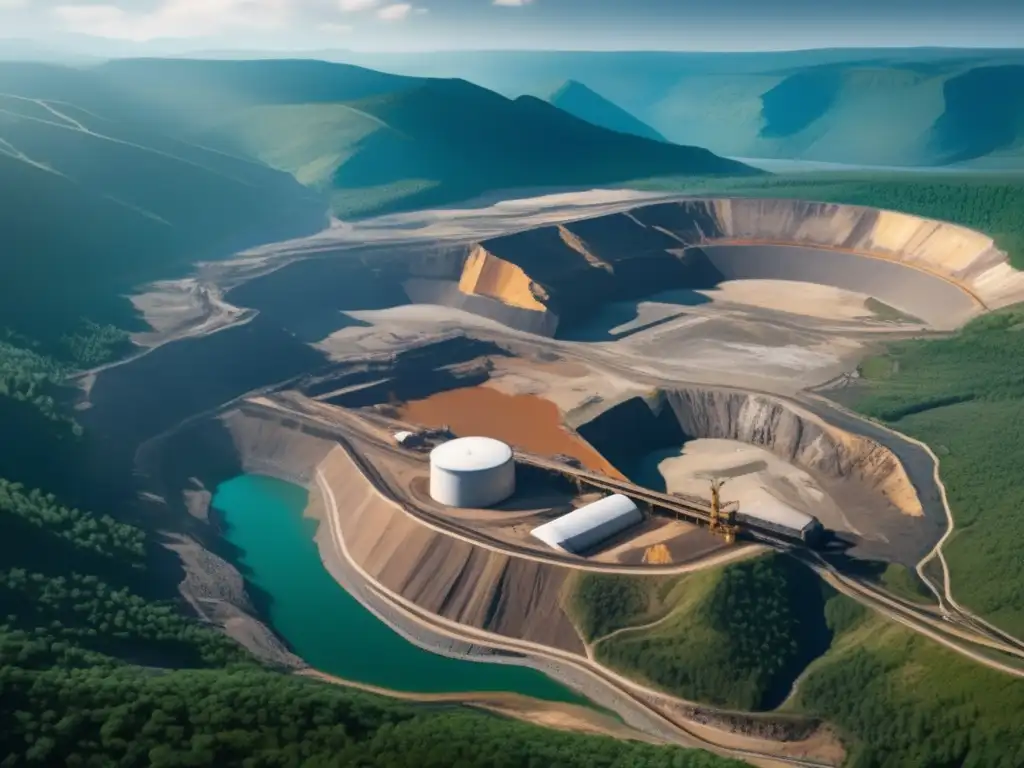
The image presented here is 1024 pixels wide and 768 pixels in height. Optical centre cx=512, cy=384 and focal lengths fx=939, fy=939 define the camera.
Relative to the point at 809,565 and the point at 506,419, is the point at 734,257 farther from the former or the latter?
the point at 809,565

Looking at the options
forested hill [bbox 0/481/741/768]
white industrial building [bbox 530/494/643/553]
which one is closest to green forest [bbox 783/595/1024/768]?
forested hill [bbox 0/481/741/768]

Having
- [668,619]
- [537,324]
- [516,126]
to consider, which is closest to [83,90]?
[516,126]

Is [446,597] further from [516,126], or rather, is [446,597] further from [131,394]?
[516,126]

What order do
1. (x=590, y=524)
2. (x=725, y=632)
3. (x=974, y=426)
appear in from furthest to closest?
1. (x=974, y=426)
2. (x=590, y=524)
3. (x=725, y=632)

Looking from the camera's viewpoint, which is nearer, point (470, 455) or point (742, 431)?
point (470, 455)

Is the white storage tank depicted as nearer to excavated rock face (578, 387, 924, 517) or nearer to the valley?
the valley

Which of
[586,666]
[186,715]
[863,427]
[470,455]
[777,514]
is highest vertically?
[863,427]

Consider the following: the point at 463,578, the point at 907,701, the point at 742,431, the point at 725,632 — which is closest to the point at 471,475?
the point at 463,578
